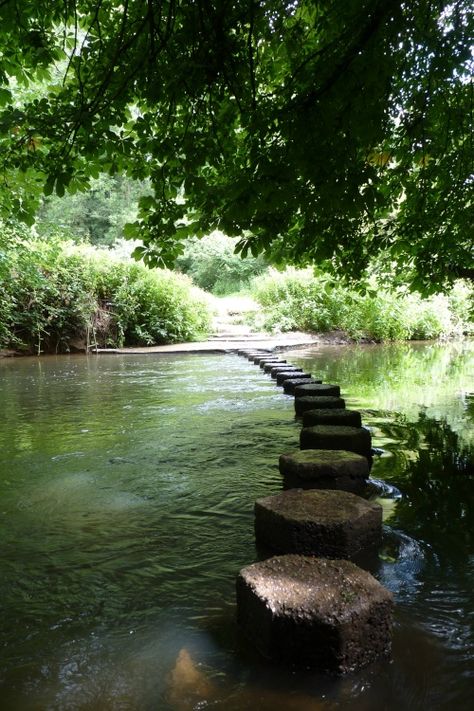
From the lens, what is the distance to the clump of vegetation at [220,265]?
34.5 metres

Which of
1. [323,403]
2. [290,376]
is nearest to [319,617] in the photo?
[323,403]

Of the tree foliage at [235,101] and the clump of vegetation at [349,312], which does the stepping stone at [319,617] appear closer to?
the tree foliage at [235,101]

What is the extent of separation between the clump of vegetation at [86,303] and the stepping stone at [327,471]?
9.83 m

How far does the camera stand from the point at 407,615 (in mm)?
1951

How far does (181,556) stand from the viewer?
98.0 inches

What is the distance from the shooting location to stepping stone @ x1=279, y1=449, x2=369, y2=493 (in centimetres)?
296

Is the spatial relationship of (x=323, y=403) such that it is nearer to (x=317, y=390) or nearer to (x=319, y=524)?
(x=317, y=390)

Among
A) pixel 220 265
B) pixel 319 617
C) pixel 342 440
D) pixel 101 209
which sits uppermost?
pixel 101 209

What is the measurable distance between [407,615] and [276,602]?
24.2 inches

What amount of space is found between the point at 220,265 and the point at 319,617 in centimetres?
3433

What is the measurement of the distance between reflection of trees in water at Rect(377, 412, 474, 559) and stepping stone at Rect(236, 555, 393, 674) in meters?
0.93

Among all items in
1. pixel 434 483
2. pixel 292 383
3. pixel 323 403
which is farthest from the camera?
pixel 292 383

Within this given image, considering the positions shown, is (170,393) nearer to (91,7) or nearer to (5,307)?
(91,7)

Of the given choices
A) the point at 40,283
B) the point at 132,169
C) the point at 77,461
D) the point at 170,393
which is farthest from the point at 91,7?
the point at 40,283
